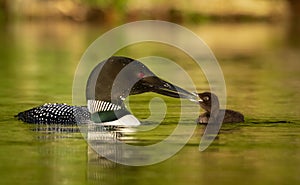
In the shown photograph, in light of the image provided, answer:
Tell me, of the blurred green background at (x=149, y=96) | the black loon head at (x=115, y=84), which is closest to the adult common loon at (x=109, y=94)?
the black loon head at (x=115, y=84)

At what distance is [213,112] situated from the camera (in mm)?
9180

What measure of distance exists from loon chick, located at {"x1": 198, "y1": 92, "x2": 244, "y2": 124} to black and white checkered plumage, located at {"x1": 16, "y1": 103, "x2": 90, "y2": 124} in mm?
893

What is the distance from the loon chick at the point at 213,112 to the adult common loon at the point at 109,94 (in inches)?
10.8

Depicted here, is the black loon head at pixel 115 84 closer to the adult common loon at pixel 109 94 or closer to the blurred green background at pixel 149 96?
the adult common loon at pixel 109 94

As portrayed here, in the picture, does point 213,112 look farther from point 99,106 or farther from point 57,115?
point 57,115

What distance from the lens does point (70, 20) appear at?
102 ft

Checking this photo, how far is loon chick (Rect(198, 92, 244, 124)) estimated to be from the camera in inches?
355

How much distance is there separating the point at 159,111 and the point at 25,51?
1005cm

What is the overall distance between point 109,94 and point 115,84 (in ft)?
0.31

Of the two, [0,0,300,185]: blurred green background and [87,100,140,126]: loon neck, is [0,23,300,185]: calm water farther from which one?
[87,100,140,126]: loon neck

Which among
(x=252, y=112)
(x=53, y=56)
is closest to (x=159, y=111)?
(x=252, y=112)

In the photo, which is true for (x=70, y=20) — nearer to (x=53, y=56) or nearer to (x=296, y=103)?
(x=53, y=56)

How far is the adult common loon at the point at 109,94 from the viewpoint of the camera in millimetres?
8781

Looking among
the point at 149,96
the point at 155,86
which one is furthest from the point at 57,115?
the point at 149,96
